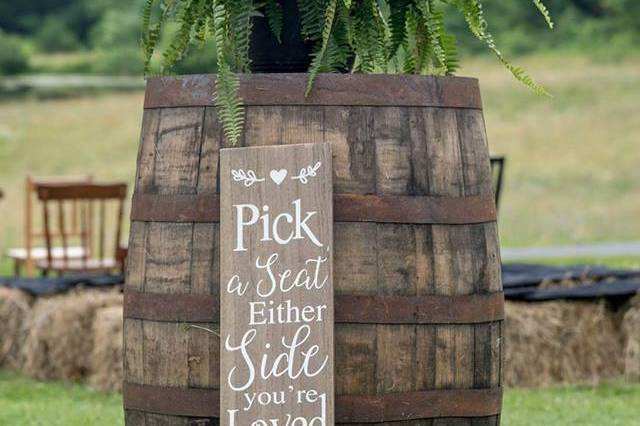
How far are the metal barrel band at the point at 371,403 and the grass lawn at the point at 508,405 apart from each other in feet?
8.23

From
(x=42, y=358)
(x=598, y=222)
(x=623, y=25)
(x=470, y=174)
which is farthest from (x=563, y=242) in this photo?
(x=623, y=25)

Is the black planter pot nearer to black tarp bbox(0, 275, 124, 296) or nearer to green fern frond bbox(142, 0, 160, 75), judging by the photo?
green fern frond bbox(142, 0, 160, 75)

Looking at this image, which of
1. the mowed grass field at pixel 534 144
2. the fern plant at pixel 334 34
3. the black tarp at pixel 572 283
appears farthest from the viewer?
the mowed grass field at pixel 534 144

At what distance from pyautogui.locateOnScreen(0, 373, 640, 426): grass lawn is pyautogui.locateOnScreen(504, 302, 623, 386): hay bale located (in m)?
0.14

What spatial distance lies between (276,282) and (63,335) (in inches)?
178

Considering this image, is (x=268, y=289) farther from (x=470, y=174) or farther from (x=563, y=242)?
(x=563, y=242)

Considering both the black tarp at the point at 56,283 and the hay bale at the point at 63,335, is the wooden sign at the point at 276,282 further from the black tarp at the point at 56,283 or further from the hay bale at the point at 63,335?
the black tarp at the point at 56,283

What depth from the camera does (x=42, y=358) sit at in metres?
8.22

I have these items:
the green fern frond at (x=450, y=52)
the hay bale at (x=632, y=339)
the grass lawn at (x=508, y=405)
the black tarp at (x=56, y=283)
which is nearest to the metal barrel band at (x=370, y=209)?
the green fern frond at (x=450, y=52)

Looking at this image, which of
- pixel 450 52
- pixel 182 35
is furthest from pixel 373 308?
pixel 182 35

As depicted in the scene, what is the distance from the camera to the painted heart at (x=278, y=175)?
3.77 metres

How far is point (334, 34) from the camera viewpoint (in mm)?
4051

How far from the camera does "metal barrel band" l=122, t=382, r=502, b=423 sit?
384 cm

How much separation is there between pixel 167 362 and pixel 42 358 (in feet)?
14.6
